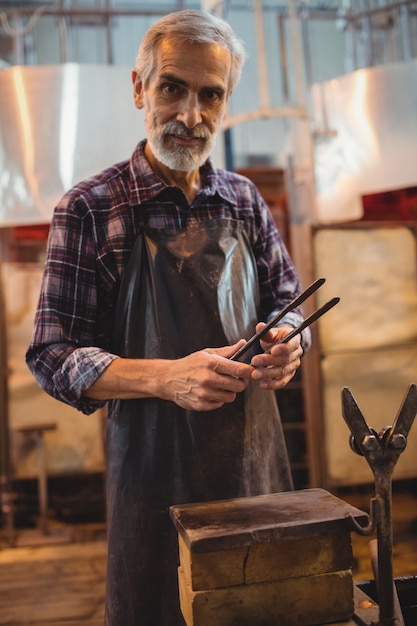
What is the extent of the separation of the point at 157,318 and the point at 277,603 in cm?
80

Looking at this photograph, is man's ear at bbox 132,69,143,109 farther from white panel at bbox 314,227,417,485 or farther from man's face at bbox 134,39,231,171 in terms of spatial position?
white panel at bbox 314,227,417,485

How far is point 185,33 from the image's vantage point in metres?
1.61

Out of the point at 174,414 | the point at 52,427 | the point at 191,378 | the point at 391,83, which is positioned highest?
the point at 391,83

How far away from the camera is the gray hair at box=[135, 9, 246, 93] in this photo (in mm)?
1611

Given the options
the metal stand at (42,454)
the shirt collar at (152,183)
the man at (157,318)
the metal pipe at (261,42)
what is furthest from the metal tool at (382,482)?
the metal stand at (42,454)

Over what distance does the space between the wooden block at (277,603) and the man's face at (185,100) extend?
3.64 ft

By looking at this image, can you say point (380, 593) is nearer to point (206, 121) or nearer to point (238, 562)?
point (238, 562)

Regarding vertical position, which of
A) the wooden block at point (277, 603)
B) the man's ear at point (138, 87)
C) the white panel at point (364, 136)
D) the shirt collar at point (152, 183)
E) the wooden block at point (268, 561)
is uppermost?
the white panel at point (364, 136)

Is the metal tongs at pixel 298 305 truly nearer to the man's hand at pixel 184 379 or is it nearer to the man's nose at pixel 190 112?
the man's hand at pixel 184 379

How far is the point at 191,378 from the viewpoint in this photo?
1.37 metres

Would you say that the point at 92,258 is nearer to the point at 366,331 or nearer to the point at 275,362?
the point at 275,362

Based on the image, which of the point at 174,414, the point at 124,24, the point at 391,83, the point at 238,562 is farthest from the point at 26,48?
the point at 238,562

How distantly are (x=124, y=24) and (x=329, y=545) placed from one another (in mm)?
6416

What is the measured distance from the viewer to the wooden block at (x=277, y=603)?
3.39ft
